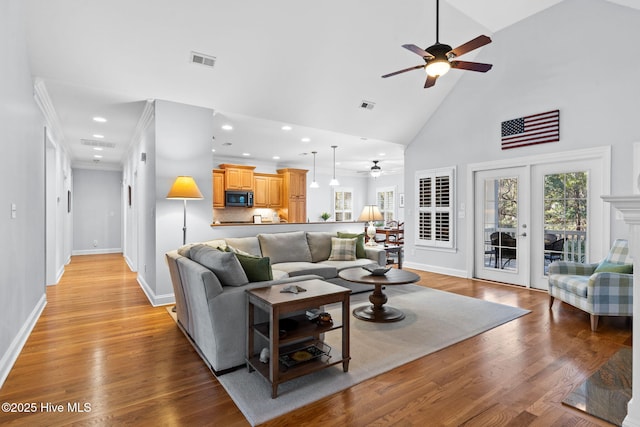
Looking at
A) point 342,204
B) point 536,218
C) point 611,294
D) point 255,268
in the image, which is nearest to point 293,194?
point 342,204

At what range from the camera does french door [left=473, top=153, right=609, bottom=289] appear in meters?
4.51

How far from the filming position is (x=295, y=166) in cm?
1017

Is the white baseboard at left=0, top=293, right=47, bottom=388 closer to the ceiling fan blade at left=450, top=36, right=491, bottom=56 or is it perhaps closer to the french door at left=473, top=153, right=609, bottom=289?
the ceiling fan blade at left=450, top=36, right=491, bottom=56

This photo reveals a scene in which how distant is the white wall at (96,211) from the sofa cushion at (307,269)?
7.49 metres

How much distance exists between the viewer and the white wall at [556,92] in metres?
4.16

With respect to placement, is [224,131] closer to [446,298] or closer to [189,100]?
[189,100]

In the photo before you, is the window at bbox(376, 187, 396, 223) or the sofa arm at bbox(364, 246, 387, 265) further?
the window at bbox(376, 187, 396, 223)

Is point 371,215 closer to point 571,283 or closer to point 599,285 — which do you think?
point 571,283

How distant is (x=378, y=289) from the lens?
3791mm

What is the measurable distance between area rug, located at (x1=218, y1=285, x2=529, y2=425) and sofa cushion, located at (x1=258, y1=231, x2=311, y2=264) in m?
1.08

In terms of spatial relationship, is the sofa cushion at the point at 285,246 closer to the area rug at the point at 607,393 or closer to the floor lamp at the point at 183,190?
the floor lamp at the point at 183,190

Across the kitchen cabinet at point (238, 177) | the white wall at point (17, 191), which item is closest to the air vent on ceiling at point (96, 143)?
the kitchen cabinet at point (238, 177)

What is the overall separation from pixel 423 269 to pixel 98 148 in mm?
7497

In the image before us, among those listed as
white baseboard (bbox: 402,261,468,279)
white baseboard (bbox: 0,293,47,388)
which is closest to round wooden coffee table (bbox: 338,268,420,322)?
white baseboard (bbox: 402,261,468,279)
